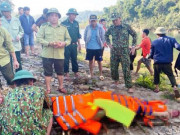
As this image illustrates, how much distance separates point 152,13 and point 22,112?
177 feet

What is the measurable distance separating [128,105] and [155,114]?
1.83 feet

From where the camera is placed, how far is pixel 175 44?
4926 millimetres

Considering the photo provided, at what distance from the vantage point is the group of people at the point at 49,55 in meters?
2.69

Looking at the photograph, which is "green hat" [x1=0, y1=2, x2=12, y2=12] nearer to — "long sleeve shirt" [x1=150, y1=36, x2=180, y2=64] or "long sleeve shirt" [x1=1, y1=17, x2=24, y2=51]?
"long sleeve shirt" [x1=1, y1=17, x2=24, y2=51]

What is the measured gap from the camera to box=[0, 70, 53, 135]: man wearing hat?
2.64 m

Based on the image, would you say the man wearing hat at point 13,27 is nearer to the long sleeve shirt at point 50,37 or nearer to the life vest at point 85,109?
the long sleeve shirt at point 50,37

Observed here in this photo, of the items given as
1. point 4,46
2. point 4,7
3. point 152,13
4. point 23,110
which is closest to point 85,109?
point 23,110

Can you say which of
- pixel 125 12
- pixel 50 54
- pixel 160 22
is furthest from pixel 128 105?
pixel 125 12

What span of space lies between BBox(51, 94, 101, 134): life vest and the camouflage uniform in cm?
58

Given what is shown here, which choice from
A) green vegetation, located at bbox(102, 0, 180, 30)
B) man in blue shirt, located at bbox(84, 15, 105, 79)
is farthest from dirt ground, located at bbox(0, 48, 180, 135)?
green vegetation, located at bbox(102, 0, 180, 30)

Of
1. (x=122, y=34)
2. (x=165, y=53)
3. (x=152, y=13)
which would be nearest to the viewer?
(x=165, y=53)

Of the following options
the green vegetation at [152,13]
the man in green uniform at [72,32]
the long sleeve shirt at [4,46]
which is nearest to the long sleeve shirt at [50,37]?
the long sleeve shirt at [4,46]

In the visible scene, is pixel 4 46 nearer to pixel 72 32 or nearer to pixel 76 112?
pixel 76 112

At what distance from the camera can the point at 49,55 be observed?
15.5 feet
